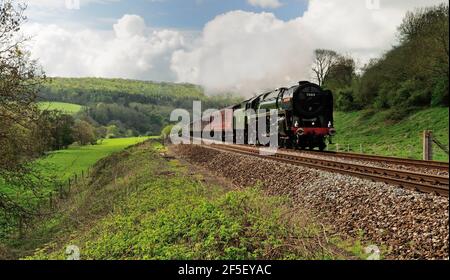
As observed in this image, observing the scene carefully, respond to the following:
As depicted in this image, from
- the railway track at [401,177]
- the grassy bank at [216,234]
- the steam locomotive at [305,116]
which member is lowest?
the grassy bank at [216,234]

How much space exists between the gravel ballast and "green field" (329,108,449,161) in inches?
509

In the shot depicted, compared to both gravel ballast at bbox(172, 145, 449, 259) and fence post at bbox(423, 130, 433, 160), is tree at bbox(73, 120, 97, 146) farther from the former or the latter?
gravel ballast at bbox(172, 145, 449, 259)

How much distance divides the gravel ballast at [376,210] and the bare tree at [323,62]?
4231 cm

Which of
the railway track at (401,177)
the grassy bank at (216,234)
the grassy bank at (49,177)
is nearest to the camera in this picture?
the grassy bank at (216,234)

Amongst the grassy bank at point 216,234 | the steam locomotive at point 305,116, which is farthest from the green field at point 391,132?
the grassy bank at point 216,234

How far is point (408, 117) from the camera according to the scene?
4019 cm

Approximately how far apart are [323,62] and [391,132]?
75.7ft

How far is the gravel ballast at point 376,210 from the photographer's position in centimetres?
841

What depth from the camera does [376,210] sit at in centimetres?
1045

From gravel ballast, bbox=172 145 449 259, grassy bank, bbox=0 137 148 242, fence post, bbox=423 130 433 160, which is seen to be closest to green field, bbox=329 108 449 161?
fence post, bbox=423 130 433 160

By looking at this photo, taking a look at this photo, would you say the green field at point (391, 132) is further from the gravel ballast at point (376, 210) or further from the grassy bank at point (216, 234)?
the grassy bank at point (216, 234)

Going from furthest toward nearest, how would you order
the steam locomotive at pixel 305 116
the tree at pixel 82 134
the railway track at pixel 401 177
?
the tree at pixel 82 134 → the steam locomotive at pixel 305 116 → the railway track at pixel 401 177

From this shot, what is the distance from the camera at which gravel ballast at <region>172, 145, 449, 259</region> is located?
8406 mm
